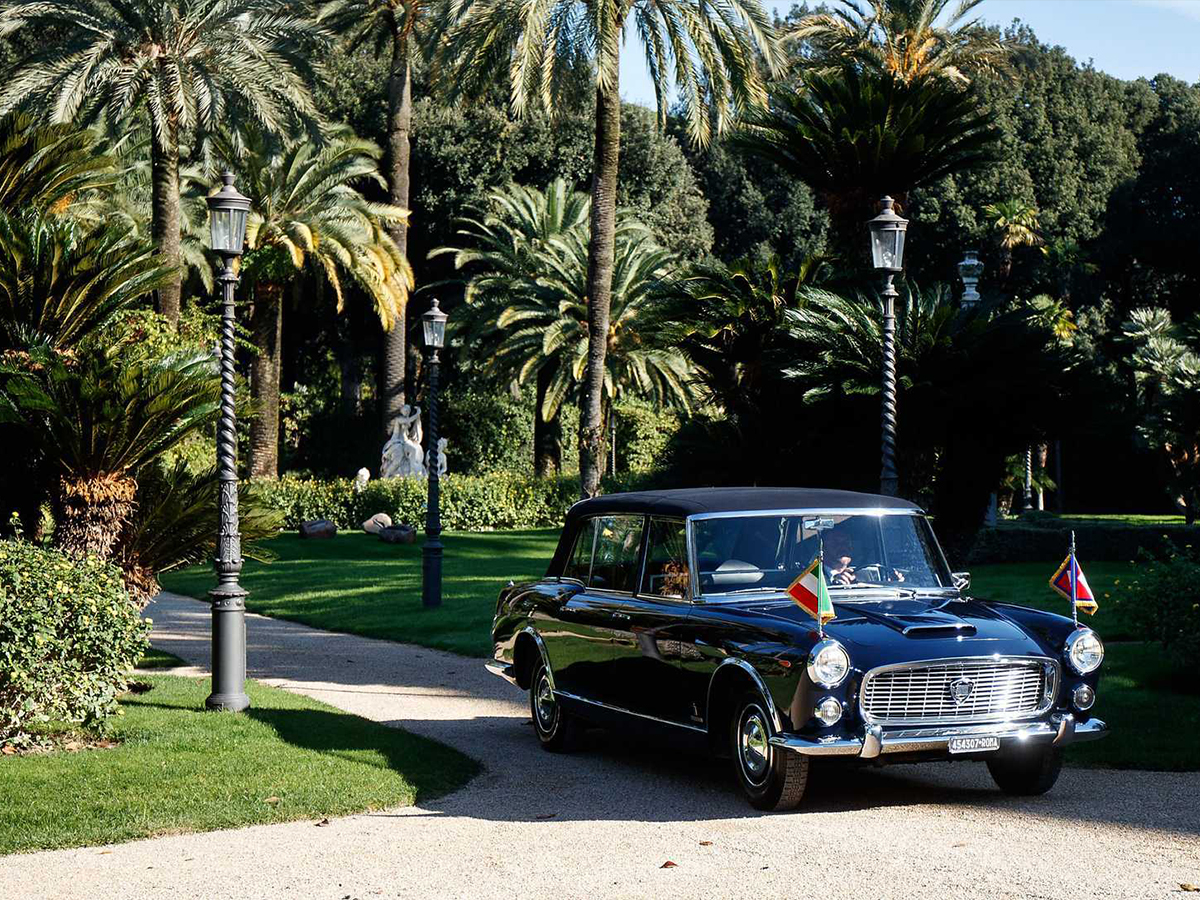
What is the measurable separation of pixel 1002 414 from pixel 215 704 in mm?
8496

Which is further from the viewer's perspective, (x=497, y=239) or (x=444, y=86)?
(x=497, y=239)

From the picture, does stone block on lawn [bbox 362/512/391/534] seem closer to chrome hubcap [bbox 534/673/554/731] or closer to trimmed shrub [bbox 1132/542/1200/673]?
trimmed shrub [bbox 1132/542/1200/673]

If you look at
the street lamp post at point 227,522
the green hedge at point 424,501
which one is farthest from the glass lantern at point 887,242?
the green hedge at point 424,501

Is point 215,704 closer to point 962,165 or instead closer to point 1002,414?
point 1002,414

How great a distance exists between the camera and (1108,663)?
522 inches

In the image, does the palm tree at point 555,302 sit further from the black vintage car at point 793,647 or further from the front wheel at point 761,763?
the front wheel at point 761,763

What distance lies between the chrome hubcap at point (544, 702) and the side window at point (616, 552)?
2.84 feet

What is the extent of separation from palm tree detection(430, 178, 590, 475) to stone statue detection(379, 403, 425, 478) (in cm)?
395

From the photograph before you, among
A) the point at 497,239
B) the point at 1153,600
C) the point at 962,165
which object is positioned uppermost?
the point at 497,239

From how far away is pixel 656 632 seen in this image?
8.70m

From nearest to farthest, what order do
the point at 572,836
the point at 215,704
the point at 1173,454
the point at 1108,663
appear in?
the point at 572,836 < the point at 215,704 < the point at 1108,663 < the point at 1173,454

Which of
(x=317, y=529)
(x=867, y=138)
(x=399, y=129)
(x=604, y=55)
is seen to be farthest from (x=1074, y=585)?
(x=399, y=129)

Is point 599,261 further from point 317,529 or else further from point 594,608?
point 594,608

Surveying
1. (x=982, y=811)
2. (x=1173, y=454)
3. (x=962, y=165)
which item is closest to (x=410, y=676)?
(x=982, y=811)
